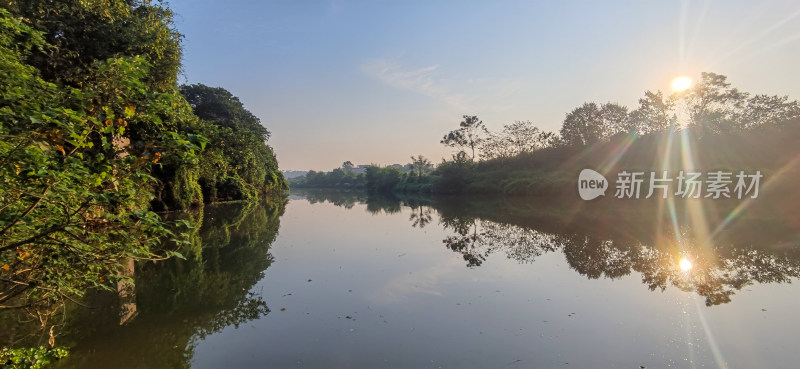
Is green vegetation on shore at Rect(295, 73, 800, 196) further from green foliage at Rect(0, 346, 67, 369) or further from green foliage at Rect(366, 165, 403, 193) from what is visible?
green foliage at Rect(0, 346, 67, 369)

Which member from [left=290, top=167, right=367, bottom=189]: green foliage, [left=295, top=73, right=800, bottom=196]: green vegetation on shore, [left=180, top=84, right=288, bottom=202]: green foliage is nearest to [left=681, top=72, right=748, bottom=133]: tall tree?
[left=295, top=73, right=800, bottom=196]: green vegetation on shore

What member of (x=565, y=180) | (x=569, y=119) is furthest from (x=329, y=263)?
(x=569, y=119)

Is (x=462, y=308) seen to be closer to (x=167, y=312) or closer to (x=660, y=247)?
(x=167, y=312)

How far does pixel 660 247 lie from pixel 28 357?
37.8 feet

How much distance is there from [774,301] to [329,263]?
7.75 m

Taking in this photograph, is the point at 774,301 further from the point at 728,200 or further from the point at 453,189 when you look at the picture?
the point at 453,189

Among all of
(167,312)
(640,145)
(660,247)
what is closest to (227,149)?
(167,312)

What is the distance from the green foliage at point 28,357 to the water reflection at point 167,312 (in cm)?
14

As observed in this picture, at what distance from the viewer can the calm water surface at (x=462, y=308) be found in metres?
3.69

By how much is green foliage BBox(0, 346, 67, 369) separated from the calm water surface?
148mm

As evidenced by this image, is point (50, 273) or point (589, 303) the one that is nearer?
point (50, 273)

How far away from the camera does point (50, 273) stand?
2.54 metres

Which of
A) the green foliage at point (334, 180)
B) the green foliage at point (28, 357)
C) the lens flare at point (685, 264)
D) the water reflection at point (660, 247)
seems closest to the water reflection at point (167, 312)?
the green foliage at point (28, 357)

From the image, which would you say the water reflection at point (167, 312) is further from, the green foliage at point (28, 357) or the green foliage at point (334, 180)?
the green foliage at point (334, 180)
